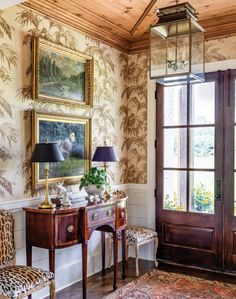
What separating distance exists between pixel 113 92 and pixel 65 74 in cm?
94

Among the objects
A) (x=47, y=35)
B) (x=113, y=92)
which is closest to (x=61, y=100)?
(x=47, y=35)

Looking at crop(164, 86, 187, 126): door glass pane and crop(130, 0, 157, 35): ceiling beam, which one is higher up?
crop(130, 0, 157, 35): ceiling beam

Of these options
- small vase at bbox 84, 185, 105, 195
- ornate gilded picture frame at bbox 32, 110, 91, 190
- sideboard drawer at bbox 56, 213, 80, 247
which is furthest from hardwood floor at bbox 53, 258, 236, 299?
ornate gilded picture frame at bbox 32, 110, 91, 190

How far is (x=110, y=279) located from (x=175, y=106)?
7.22ft

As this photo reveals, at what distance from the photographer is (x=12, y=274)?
8.36ft

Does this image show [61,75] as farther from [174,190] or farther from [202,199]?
[202,199]

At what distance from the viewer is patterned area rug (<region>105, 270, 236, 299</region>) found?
10.9 feet

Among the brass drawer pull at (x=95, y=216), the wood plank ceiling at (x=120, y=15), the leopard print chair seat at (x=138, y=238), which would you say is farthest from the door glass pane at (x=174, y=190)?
the wood plank ceiling at (x=120, y=15)

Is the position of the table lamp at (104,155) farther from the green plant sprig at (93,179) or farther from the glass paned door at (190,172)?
the glass paned door at (190,172)

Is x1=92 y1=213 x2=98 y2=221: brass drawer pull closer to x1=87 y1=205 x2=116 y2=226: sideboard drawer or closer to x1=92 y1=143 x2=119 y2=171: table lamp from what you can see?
x1=87 y1=205 x2=116 y2=226: sideboard drawer

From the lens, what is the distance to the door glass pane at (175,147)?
13.9 ft

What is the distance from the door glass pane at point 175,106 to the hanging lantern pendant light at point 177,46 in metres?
1.49

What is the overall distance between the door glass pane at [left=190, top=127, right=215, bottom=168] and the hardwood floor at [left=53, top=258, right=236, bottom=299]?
49.2 inches

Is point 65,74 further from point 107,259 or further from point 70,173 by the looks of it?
point 107,259
